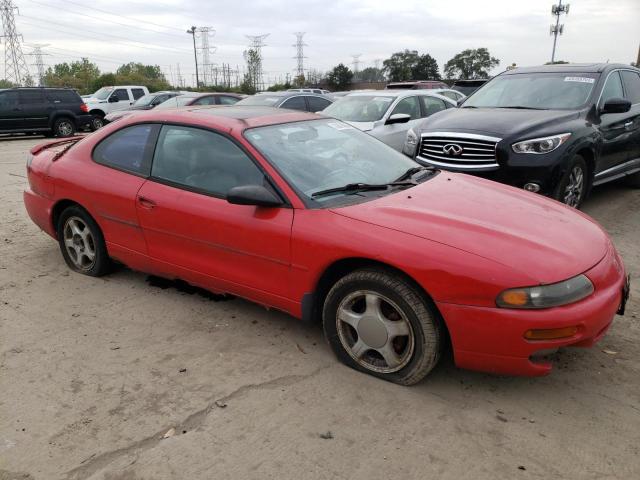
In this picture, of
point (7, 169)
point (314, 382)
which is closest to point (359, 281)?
point (314, 382)

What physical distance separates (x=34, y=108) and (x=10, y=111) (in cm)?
72

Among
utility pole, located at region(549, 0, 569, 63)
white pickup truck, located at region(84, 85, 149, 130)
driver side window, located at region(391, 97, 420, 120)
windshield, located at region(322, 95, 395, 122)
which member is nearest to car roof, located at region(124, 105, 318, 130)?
windshield, located at region(322, 95, 395, 122)

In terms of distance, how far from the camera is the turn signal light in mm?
2586

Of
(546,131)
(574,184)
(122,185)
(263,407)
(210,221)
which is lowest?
(263,407)

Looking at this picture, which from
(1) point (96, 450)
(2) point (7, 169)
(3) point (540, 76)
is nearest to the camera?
(1) point (96, 450)

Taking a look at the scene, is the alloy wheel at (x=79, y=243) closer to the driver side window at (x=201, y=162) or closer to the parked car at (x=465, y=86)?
the driver side window at (x=201, y=162)

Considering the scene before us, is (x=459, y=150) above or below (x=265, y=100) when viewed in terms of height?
below

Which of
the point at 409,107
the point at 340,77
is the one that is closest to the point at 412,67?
the point at 340,77

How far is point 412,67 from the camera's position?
7731cm

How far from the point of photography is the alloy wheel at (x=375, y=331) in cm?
290

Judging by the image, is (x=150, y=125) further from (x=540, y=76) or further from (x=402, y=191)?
(x=540, y=76)

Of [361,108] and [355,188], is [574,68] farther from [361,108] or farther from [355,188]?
[355,188]

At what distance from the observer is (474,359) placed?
2.73 m

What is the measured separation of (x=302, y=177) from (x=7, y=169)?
370 inches
